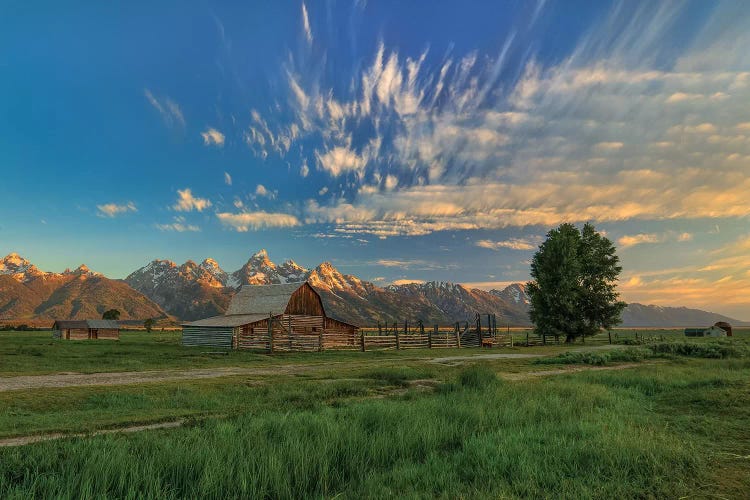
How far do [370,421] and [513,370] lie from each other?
14968mm

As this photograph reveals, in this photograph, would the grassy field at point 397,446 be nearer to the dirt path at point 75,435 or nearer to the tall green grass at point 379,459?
the tall green grass at point 379,459

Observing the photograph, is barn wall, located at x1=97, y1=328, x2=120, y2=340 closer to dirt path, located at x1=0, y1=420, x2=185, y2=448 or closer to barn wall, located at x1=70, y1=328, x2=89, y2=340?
barn wall, located at x1=70, y1=328, x2=89, y2=340

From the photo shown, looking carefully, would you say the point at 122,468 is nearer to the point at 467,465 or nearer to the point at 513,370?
the point at 467,465

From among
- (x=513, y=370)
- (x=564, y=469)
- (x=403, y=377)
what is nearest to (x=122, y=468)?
(x=564, y=469)

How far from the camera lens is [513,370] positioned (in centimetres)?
2142

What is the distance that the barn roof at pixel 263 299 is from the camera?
158ft

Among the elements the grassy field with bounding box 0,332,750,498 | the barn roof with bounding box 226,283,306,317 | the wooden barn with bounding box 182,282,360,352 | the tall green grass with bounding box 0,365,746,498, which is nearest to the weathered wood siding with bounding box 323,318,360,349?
the wooden barn with bounding box 182,282,360,352

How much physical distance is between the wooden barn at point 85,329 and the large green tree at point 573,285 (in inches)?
2945

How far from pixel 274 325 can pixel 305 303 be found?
18.6 ft

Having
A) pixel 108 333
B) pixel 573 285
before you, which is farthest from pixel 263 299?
pixel 108 333

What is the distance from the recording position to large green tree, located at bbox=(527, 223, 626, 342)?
51812mm

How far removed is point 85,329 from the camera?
7931 centimetres

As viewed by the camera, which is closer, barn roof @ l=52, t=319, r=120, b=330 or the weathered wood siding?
the weathered wood siding

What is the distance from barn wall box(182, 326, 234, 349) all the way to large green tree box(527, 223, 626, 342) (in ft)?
125
